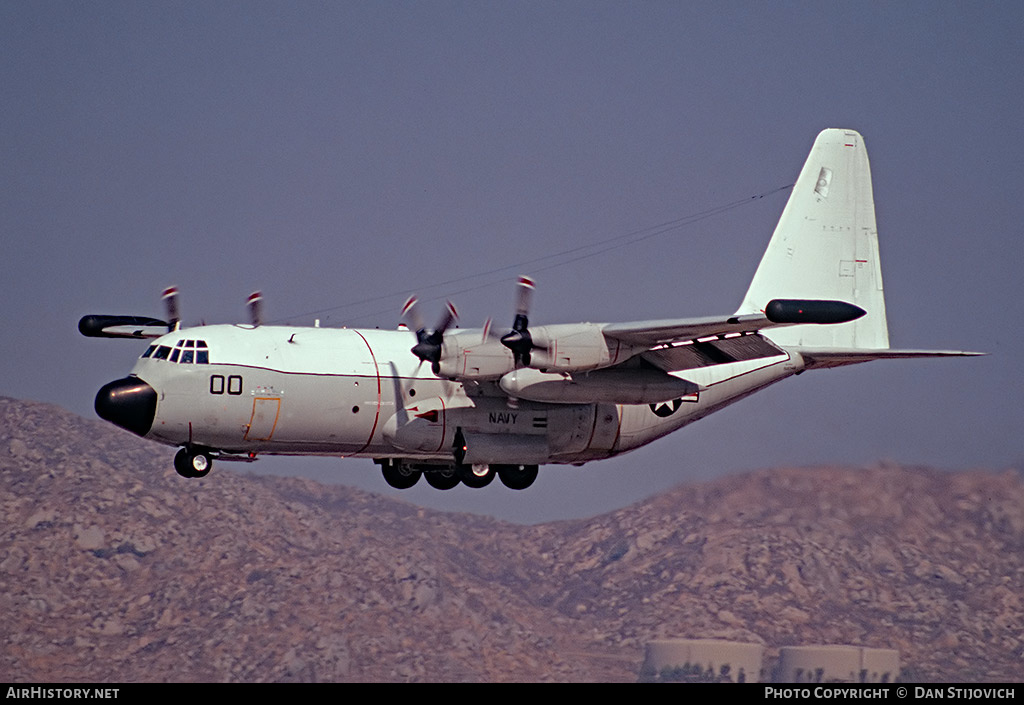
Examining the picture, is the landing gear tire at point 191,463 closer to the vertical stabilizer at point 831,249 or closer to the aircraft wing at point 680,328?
the aircraft wing at point 680,328

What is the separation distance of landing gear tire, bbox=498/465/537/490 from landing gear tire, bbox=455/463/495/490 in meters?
0.24

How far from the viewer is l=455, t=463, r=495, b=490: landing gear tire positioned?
2844 centimetres

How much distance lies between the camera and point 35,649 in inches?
2763

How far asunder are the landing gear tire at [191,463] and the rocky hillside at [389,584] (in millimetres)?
27992

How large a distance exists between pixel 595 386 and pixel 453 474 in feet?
15.8

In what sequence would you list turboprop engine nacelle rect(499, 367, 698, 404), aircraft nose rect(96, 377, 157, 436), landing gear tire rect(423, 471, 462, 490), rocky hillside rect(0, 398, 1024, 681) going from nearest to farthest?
aircraft nose rect(96, 377, 157, 436)
turboprop engine nacelle rect(499, 367, 698, 404)
landing gear tire rect(423, 471, 462, 490)
rocky hillside rect(0, 398, 1024, 681)

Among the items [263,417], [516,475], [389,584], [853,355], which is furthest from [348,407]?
[389,584]

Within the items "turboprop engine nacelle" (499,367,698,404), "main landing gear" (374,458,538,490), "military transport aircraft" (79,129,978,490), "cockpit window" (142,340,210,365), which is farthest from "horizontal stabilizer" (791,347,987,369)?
"cockpit window" (142,340,210,365)

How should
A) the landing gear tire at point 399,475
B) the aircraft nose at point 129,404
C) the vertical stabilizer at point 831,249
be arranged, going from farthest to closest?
the vertical stabilizer at point 831,249 < the landing gear tire at point 399,475 < the aircraft nose at point 129,404

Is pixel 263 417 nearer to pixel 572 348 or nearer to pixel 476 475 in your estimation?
pixel 476 475

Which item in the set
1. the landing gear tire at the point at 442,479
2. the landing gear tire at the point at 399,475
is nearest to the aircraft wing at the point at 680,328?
the landing gear tire at the point at 442,479

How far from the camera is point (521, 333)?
25.5 meters

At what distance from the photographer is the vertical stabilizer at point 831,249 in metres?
30.6

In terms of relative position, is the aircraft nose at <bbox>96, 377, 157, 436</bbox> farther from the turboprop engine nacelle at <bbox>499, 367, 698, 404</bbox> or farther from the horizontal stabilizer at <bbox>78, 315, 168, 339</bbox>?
the turboprop engine nacelle at <bbox>499, 367, 698, 404</bbox>
